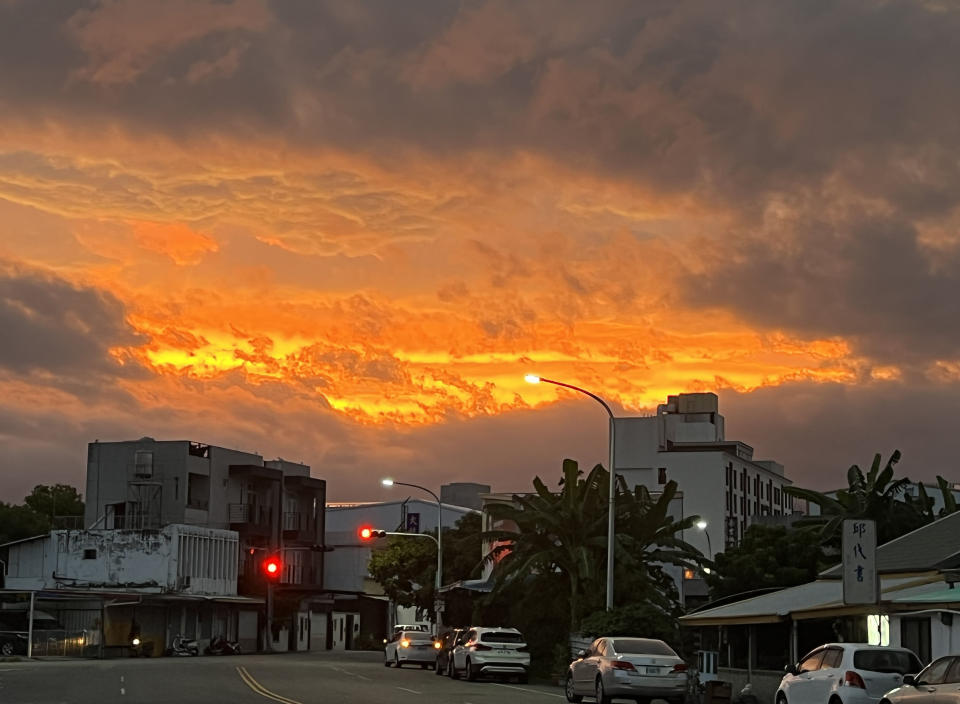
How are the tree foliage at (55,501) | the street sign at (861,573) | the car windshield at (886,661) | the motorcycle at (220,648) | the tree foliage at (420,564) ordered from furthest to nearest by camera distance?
the tree foliage at (55,501)
the tree foliage at (420,564)
the motorcycle at (220,648)
the street sign at (861,573)
the car windshield at (886,661)

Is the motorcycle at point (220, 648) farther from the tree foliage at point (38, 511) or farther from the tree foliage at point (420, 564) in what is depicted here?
the tree foliage at point (38, 511)

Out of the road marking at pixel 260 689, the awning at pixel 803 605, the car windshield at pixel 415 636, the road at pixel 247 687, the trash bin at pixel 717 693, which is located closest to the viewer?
the awning at pixel 803 605

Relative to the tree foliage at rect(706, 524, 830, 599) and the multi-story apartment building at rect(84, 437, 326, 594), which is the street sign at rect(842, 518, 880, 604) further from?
the multi-story apartment building at rect(84, 437, 326, 594)

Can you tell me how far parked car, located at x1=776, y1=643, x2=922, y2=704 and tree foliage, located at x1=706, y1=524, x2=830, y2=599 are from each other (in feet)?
88.8

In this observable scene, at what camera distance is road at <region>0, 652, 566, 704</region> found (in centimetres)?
3192

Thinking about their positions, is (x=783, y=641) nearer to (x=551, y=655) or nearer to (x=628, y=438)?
(x=551, y=655)

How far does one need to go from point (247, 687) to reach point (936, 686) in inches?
884

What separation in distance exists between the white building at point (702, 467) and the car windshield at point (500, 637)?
48.0 m

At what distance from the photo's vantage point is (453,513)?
121 metres

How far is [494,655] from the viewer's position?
154 feet

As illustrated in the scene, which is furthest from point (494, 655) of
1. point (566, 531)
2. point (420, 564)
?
point (420, 564)

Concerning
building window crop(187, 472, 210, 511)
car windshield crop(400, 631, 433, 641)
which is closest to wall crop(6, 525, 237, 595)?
building window crop(187, 472, 210, 511)

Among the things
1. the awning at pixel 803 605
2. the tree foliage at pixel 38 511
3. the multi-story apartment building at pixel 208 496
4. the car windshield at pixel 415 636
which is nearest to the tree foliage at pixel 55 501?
the tree foliage at pixel 38 511

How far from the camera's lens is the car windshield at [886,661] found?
23.2m
